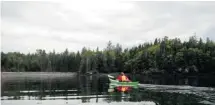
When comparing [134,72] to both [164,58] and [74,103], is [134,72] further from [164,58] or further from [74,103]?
[74,103]

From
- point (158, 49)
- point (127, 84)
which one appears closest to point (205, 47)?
point (158, 49)

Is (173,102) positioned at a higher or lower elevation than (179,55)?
lower

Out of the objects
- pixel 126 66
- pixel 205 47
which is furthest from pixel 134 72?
pixel 205 47

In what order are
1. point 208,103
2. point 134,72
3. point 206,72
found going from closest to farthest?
point 208,103 → point 206,72 → point 134,72

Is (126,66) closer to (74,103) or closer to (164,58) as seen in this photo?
(164,58)

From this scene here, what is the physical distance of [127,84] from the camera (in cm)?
6862

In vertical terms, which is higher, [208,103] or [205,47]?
[205,47]

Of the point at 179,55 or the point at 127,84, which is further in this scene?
the point at 179,55

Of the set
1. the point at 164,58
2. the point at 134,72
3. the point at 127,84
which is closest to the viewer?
the point at 127,84

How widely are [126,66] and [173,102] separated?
14855 centimetres

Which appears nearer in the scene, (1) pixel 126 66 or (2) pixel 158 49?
(2) pixel 158 49

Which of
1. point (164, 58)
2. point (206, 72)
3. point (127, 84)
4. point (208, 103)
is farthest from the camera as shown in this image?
Result: point (164, 58)

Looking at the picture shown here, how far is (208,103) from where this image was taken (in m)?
41.6

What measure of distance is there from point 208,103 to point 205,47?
124289 millimetres
